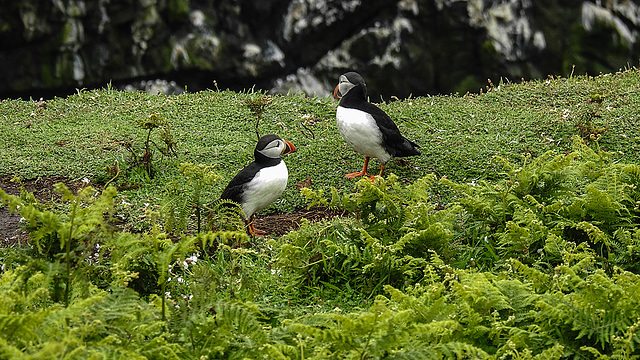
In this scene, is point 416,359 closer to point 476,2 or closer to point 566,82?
point 566,82

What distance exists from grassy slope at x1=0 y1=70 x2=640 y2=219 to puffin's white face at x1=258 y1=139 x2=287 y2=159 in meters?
0.89

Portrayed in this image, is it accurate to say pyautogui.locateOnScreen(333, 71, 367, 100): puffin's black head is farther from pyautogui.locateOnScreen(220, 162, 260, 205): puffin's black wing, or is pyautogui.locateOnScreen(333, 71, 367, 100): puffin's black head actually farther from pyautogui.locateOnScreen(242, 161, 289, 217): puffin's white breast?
pyautogui.locateOnScreen(220, 162, 260, 205): puffin's black wing

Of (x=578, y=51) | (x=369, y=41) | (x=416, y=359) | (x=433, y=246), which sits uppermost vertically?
(x=369, y=41)

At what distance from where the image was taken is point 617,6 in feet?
45.8

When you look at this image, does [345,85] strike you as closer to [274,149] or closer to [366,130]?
[366,130]

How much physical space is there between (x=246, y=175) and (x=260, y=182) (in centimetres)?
17

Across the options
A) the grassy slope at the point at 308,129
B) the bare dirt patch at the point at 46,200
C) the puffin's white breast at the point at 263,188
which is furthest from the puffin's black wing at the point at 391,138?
the puffin's white breast at the point at 263,188

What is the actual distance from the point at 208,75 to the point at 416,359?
11.1 meters

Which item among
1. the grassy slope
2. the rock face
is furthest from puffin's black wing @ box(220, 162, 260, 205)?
the rock face

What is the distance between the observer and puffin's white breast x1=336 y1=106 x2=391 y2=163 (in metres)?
7.23

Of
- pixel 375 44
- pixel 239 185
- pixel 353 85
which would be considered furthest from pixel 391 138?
pixel 375 44

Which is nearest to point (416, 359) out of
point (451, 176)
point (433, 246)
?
point (433, 246)

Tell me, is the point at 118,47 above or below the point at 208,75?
above

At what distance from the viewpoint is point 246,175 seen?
20.1ft
